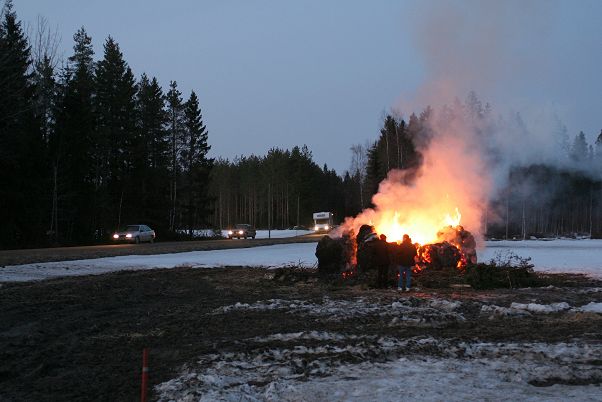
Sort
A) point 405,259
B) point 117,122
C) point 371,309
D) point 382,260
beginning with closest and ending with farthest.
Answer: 1. point 371,309
2. point 405,259
3. point 382,260
4. point 117,122

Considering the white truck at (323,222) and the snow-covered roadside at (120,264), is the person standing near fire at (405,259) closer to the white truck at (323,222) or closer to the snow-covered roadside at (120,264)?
the snow-covered roadside at (120,264)

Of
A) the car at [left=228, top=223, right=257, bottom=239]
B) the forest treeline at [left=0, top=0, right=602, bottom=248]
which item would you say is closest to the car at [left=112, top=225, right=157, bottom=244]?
the forest treeline at [left=0, top=0, right=602, bottom=248]

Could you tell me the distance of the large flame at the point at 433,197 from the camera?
22.4 m

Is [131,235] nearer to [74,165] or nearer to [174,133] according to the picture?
[74,165]

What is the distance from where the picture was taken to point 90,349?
9492 millimetres

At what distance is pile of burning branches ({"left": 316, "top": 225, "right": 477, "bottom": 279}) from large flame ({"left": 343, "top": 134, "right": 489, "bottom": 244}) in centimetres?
76

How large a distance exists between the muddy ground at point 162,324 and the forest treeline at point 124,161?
10.9 metres

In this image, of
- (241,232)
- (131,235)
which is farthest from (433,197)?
(241,232)

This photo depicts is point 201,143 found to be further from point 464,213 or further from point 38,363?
point 38,363

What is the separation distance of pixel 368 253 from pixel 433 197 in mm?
5578

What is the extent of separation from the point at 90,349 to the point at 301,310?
196 inches

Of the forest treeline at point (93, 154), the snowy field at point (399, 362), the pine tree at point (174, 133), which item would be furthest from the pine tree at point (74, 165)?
the snowy field at point (399, 362)

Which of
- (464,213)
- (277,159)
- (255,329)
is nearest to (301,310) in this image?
(255,329)

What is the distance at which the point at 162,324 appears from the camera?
1156cm
